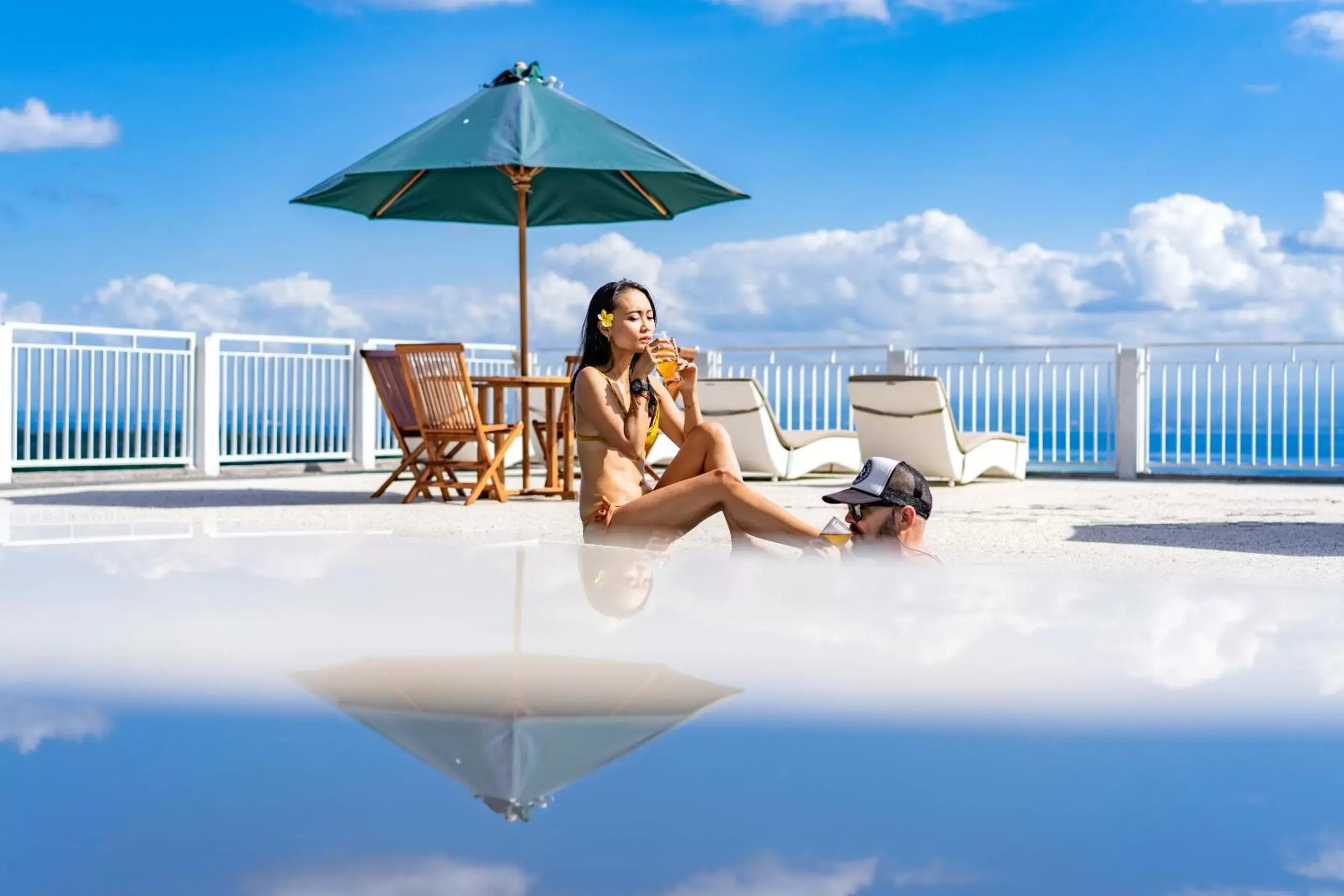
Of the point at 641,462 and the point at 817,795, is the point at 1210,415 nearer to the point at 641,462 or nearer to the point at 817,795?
the point at 641,462

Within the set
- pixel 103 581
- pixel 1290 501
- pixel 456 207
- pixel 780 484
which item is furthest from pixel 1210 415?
pixel 103 581

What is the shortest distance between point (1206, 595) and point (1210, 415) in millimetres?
8719

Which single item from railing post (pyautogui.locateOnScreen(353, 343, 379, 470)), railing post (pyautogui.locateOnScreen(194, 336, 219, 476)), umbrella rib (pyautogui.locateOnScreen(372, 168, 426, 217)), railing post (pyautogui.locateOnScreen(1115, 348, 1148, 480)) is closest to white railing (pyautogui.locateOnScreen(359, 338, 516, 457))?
railing post (pyautogui.locateOnScreen(353, 343, 379, 470))

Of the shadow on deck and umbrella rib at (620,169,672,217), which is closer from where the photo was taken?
the shadow on deck

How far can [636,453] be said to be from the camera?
3.92 meters

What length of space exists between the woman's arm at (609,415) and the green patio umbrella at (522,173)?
3544 mm

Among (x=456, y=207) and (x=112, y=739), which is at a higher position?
(x=456, y=207)

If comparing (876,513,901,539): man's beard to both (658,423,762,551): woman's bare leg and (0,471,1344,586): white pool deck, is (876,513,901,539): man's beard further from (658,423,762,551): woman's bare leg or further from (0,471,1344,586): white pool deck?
(0,471,1344,586): white pool deck

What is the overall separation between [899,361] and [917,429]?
2.75 meters

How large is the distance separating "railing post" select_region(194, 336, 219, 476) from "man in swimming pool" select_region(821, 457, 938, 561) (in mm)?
9132

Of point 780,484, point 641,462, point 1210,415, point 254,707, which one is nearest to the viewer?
point 254,707

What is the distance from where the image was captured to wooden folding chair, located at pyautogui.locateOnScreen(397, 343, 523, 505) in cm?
758

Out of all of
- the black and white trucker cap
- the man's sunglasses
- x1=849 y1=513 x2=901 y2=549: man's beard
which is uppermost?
the black and white trucker cap

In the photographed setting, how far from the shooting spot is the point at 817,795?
171 cm
